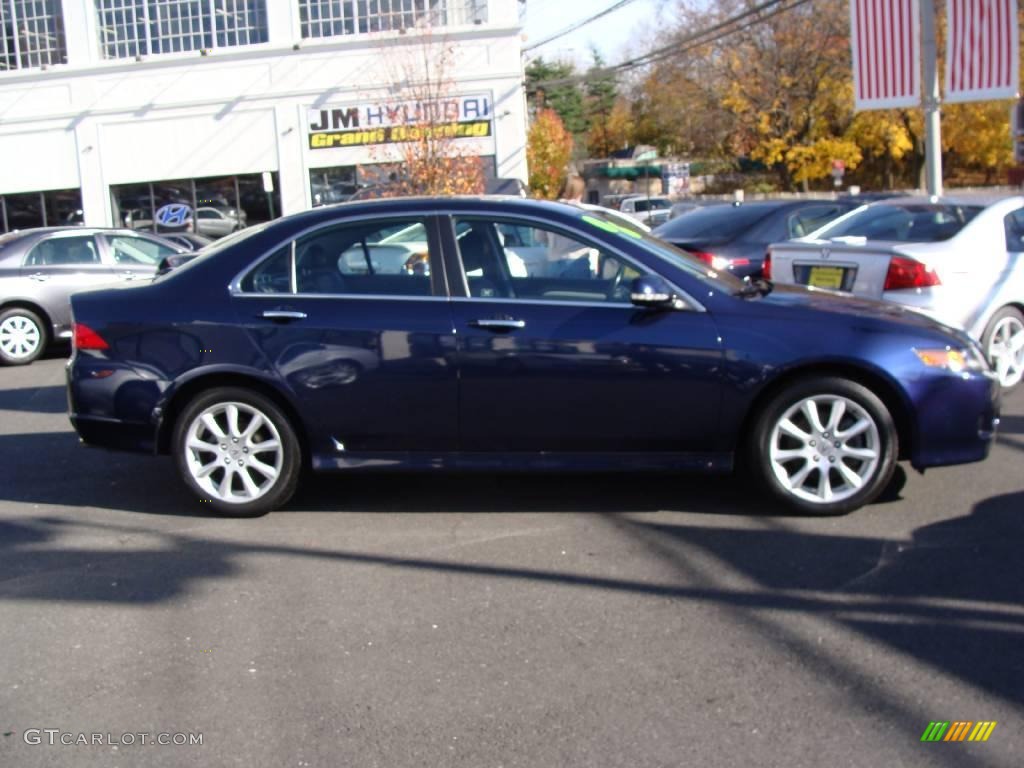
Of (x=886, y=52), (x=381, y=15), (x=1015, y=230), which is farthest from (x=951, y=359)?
(x=381, y=15)

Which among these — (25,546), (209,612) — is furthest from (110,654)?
(25,546)

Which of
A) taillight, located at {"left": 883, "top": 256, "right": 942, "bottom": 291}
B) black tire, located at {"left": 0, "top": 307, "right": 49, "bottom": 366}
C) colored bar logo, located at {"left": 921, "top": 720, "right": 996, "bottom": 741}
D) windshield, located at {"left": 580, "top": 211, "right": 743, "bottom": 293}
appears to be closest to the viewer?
colored bar logo, located at {"left": 921, "top": 720, "right": 996, "bottom": 741}

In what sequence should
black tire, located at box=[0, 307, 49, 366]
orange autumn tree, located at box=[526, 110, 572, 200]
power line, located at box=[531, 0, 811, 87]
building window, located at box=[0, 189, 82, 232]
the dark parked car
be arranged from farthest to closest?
orange autumn tree, located at box=[526, 110, 572, 200] → building window, located at box=[0, 189, 82, 232] → power line, located at box=[531, 0, 811, 87] → black tire, located at box=[0, 307, 49, 366] → the dark parked car

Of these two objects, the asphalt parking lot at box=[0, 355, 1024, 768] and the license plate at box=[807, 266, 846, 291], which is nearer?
the asphalt parking lot at box=[0, 355, 1024, 768]

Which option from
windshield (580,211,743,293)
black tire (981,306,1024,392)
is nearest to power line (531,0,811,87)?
black tire (981,306,1024,392)

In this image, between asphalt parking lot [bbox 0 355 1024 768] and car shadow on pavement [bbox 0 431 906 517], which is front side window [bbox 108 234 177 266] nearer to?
car shadow on pavement [bbox 0 431 906 517]

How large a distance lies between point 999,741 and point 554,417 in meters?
2.81

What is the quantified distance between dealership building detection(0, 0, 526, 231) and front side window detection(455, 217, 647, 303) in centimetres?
2305

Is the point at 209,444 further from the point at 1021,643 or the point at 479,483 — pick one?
the point at 1021,643

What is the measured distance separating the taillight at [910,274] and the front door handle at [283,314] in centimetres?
454

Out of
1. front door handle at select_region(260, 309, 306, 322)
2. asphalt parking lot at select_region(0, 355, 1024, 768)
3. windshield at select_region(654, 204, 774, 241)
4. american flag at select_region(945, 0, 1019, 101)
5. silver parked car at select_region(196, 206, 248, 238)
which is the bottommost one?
asphalt parking lot at select_region(0, 355, 1024, 768)

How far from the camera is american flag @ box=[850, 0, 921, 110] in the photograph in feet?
57.4

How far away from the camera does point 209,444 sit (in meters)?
6.22

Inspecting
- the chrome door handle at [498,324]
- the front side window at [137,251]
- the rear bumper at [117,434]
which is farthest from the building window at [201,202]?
the chrome door handle at [498,324]
